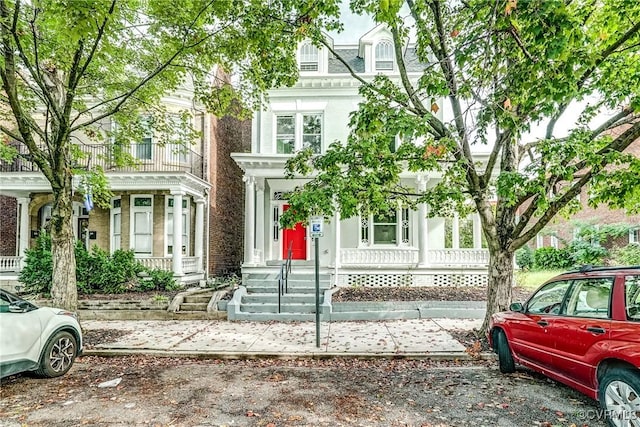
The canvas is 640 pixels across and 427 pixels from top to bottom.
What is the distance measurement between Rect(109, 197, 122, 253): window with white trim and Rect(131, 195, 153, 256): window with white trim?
536mm

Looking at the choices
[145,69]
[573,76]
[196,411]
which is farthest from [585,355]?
[145,69]

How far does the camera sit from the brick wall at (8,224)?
16297mm

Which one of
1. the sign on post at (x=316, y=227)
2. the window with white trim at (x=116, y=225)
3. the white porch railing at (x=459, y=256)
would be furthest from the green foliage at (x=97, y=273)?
the white porch railing at (x=459, y=256)

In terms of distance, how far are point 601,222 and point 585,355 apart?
23.7 metres

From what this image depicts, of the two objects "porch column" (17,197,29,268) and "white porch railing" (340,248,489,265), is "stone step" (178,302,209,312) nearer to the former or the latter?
"white porch railing" (340,248,489,265)

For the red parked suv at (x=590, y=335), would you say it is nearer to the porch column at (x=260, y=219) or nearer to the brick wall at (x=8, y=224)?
the porch column at (x=260, y=219)

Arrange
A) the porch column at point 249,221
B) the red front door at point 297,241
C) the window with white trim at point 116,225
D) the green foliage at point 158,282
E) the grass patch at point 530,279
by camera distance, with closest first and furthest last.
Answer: the green foliage at point 158,282
the porch column at point 249,221
the grass patch at point 530,279
the window with white trim at point 116,225
the red front door at point 297,241

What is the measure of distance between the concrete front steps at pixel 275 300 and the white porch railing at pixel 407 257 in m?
1.20

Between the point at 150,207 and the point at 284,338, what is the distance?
9470 mm

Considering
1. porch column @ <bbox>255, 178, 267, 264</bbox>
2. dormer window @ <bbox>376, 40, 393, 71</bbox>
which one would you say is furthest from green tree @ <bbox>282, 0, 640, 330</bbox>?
dormer window @ <bbox>376, 40, 393, 71</bbox>

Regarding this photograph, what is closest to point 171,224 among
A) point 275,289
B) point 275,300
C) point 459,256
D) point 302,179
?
point 302,179

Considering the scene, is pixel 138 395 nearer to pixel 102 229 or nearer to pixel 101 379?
pixel 101 379

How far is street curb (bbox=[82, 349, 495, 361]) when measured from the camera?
7080mm

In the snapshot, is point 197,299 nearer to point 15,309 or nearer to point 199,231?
point 199,231
